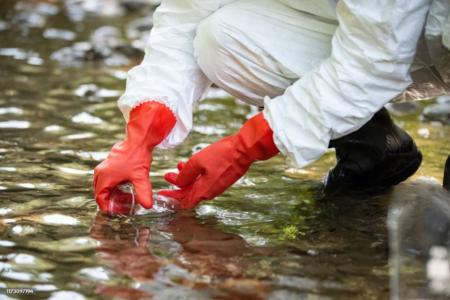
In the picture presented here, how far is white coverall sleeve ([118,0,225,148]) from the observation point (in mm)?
2590

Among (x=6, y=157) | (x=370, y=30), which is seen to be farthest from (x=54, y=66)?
(x=370, y=30)

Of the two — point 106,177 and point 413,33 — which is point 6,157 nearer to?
point 106,177

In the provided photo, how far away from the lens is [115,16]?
8.09m

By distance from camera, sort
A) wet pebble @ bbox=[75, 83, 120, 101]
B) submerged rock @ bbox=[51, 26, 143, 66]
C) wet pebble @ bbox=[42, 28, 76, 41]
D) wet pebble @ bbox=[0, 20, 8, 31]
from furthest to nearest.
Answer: wet pebble @ bbox=[0, 20, 8, 31] → wet pebble @ bbox=[42, 28, 76, 41] → submerged rock @ bbox=[51, 26, 143, 66] → wet pebble @ bbox=[75, 83, 120, 101]

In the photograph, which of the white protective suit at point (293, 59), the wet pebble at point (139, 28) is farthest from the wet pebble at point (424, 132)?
the wet pebble at point (139, 28)

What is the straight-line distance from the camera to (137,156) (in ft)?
8.19

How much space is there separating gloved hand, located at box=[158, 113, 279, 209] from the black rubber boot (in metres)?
0.38

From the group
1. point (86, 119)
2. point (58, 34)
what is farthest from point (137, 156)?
point (58, 34)


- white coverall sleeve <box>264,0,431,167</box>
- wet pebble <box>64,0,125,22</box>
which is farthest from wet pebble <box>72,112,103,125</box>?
wet pebble <box>64,0,125,22</box>

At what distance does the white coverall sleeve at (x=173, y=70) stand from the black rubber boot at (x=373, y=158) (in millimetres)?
471

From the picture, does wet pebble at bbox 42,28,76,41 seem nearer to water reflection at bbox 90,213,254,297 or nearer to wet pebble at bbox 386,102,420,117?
wet pebble at bbox 386,102,420,117

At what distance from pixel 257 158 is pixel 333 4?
524mm

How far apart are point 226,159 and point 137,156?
264 millimetres

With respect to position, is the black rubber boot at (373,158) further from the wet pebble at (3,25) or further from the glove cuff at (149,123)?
the wet pebble at (3,25)
